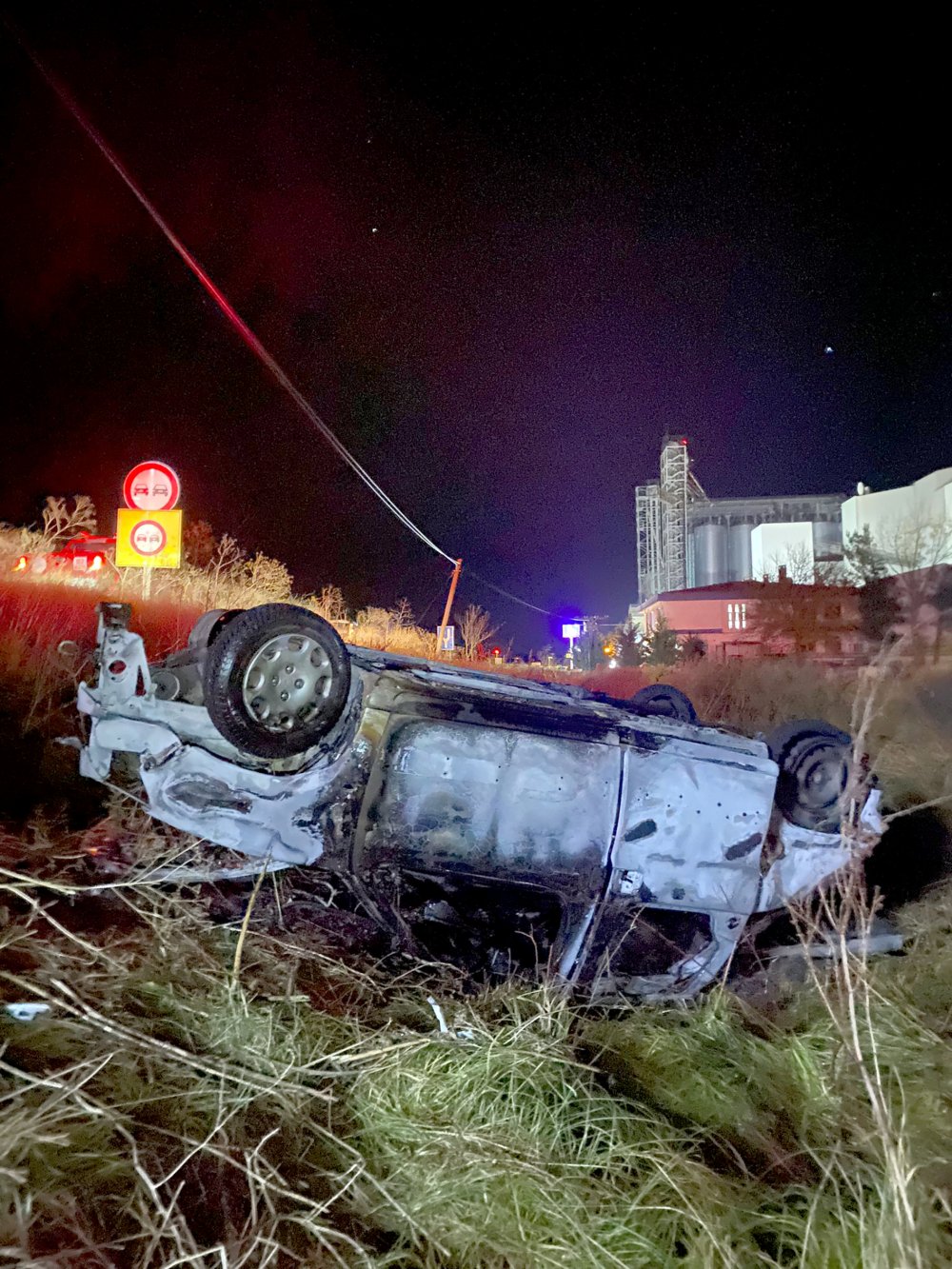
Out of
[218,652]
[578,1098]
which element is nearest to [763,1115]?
[578,1098]

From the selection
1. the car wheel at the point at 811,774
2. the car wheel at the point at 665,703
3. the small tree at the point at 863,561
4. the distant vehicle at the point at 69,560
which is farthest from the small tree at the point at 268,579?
the small tree at the point at 863,561

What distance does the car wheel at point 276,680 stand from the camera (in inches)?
114

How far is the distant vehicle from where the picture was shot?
7.82 meters

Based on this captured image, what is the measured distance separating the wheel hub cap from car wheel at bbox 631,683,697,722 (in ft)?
5.63

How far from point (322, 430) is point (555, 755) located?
49.7 feet

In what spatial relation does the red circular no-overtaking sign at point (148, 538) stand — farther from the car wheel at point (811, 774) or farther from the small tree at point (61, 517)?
the car wheel at point (811, 774)

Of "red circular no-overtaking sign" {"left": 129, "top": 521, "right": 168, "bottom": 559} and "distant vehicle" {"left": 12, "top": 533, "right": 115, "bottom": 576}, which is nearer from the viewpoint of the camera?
"red circular no-overtaking sign" {"left": 129, "top": 521, "right": 168, "bottom": 559}

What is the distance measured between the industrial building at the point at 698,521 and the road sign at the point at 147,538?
127 ft

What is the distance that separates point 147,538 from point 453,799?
588cm

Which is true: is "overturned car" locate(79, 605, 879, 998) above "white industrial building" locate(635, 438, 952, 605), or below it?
below

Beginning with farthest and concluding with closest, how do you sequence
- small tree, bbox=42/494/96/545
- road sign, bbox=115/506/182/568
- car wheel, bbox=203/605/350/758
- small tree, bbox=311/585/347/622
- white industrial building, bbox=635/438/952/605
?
white industrial building, bbox=635/438/952/605 → small tree, bbox=311/585/347/622 → small tree, bbox=42/494/96/545 → road sign, bbox=115/506/182/568 → car wheel, bbox=203/605/350/758

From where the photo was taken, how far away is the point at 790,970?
347 cm

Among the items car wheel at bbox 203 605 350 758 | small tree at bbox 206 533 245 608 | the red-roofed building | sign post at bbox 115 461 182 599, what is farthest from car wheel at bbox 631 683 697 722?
the red-roofed building

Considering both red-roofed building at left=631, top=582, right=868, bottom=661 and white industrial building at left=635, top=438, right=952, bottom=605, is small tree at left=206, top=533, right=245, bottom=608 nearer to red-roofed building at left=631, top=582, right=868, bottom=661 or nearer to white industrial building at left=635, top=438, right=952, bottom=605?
red-roofed building at left=631, top=582, right=868, bottom=661
